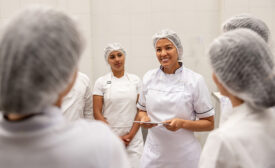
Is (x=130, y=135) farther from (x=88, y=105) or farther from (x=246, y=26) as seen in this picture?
(x=246, y=26)

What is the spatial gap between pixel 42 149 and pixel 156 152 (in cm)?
125

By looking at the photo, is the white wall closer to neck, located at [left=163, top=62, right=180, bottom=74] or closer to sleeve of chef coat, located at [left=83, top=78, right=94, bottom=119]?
sleeve of chef coat, located at [left=83, top=78, right=94, bottom=119]

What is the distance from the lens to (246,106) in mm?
959

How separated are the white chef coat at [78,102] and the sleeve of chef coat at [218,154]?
4.31 ft

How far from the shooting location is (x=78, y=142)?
0.70m

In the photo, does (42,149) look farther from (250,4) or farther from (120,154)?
(250,4)

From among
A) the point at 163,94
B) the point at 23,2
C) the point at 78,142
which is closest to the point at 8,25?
the point at 78,142

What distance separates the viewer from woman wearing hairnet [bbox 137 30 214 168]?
173cm

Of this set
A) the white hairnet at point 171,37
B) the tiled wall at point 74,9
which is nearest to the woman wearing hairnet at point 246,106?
the white hairnet at point 171,37

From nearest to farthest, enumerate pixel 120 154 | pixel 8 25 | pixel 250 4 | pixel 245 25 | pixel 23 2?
pixel 8 25, pixel 120 154, pixel 245 25, pixel 250 4, pixel 23 2

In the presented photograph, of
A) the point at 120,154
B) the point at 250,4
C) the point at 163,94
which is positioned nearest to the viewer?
the point at 120,154

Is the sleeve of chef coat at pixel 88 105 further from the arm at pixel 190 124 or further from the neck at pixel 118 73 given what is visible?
the arm at pixel 190 124

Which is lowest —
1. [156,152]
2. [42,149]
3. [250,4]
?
[156,152]

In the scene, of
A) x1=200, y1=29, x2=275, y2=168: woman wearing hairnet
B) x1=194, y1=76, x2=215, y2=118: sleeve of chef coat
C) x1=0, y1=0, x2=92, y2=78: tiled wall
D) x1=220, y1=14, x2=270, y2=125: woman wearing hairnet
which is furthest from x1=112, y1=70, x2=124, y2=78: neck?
x1=200, y1=29, x2=275, y2=168: woman wearing hairnet
